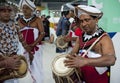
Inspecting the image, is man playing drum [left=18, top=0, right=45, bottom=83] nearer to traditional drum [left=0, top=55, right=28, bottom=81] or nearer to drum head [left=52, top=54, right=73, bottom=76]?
traditional drum [left=0, top=55, right=28, bottom=81]

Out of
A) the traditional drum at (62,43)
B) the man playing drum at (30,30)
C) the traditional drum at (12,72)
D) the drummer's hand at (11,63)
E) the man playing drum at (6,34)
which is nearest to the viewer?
the drummer's hand at (11,63)

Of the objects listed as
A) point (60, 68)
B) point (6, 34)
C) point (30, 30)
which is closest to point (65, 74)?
point (60, 68)

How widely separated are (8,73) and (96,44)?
36.8 inches

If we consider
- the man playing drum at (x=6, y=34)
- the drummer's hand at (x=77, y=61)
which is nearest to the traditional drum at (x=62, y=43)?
the man playing drum at (x=6, y=34)

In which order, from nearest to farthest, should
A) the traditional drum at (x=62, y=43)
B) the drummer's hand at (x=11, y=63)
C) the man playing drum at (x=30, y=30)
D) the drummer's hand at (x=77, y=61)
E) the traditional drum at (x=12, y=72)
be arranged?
the drummer's hand at (x=77, y=61)
the drummer's hand at (x=11, y=63)
the traditional drum at (x=12, y=72)
the man playing drum at (x=30, y=30)
the traditional drum at (x=62, y=43)

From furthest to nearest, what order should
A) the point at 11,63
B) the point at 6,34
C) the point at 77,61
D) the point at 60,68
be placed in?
the point at 6,34
the point at 60,68
the point at 11,63
the point at 77,61

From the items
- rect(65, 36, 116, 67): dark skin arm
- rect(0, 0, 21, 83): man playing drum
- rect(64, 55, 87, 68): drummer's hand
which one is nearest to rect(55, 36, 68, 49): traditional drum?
rect(0, 0, 21, 83): man playing drum

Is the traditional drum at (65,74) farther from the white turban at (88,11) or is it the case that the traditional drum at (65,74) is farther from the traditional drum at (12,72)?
the white turban at (88,11)

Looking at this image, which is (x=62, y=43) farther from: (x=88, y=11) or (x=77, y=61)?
(x=77, y=61)

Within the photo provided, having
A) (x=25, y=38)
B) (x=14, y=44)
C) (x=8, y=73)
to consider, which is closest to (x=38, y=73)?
(x=25, y=38)

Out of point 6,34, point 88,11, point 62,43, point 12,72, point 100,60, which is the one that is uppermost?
point 88,11

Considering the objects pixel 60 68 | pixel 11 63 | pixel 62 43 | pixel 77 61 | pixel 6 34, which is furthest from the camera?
pixel 62 43

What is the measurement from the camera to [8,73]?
11.7ft

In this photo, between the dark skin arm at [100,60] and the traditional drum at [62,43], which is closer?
the dark skin arm at [100,60]
